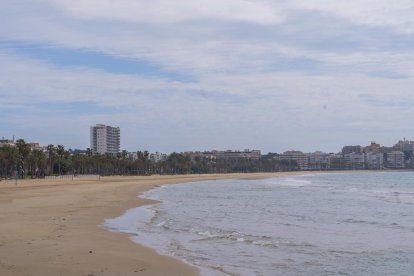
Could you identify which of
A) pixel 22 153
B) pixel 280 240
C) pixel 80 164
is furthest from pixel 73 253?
pixel 80 164

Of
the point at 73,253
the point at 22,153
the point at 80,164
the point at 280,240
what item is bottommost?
the point at 280,240

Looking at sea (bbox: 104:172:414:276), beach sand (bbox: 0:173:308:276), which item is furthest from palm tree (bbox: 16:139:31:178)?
beach sand (bbox: 0:173:308:276)

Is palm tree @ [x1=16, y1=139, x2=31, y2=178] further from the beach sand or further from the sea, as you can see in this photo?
the beach sand

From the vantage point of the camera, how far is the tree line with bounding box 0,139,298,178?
86.9m

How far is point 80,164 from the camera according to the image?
115 m

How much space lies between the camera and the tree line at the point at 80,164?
86938mm

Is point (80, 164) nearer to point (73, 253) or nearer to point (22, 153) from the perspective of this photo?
point (22, 153)

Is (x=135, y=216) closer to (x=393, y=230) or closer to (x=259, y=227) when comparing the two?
(x=259, y=227)

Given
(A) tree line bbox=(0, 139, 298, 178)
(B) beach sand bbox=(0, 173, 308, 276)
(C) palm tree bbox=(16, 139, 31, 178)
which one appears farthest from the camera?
(A) tree line bbox=(0, 139, 298, 178)

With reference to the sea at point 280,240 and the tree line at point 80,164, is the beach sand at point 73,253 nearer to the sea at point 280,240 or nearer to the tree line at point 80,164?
the sea at point 280,240

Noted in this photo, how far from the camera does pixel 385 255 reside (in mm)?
13539

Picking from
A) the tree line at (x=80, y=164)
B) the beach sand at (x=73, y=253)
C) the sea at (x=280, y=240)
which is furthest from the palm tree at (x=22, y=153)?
the beach sand at (x=73, y=253)

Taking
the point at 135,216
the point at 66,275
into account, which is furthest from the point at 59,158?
the point at 66,275

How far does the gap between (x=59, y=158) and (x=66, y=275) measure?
10110cm
